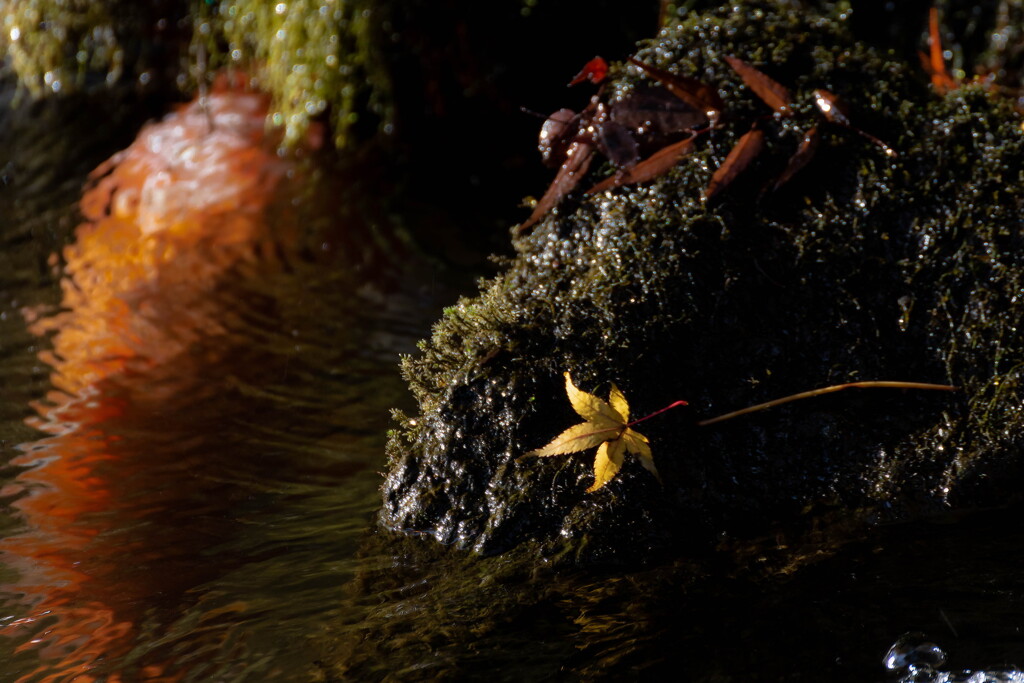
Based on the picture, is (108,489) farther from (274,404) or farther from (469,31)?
(469,31)

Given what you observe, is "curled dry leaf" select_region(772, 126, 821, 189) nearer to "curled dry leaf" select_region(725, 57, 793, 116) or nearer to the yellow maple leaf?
"curled dry leaf" select_region(725, 57, 793, 116)

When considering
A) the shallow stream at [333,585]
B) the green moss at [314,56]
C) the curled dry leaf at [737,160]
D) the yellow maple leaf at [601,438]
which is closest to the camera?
the shallow stream at [333,585]

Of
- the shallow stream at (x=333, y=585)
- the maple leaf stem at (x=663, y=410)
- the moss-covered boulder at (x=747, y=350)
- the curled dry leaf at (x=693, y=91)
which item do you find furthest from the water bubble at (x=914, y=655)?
the curled dry leaf at (x=693, y=91)

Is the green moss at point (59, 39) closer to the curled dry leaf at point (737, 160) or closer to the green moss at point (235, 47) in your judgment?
the green moss at point (235, 47)

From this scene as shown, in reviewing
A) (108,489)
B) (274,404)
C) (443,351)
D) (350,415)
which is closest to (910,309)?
(443,351)

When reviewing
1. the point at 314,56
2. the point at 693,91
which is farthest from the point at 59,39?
the point at 693,91

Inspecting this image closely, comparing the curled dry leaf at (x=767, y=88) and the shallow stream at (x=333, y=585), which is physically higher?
the curled dry leaf at (x=767, y=88)
